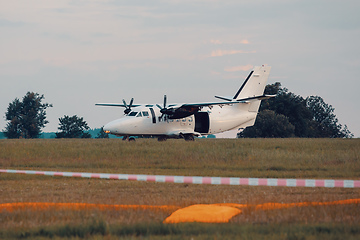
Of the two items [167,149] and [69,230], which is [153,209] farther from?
[167,149]

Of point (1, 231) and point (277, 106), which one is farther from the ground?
point (277, 106)

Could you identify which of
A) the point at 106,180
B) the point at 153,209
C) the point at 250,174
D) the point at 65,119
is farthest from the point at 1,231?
the point at 65,119

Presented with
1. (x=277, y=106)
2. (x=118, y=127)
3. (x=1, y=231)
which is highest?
(x=277, y=106)

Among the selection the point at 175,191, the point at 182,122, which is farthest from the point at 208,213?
the point at 182,122

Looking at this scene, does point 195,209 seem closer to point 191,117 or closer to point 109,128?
point 109,128

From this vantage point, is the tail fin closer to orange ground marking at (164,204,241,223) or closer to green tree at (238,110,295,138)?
green tree at (238,110,295,138)

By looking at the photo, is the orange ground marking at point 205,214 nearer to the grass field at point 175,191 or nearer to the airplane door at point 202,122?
the grass field at point 175,191

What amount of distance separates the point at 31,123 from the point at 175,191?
69.2m

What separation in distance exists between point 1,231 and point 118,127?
31.0m

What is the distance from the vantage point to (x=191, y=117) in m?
44.0

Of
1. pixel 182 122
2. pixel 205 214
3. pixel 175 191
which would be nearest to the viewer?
pixel 205 214

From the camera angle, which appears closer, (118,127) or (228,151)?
(228,151)

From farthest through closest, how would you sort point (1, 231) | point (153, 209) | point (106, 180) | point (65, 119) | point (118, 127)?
point (65, 119)
point (118, 127)
point (106, 180)
point (153, 209)
point (1, 231)

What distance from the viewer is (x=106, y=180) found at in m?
19.8
